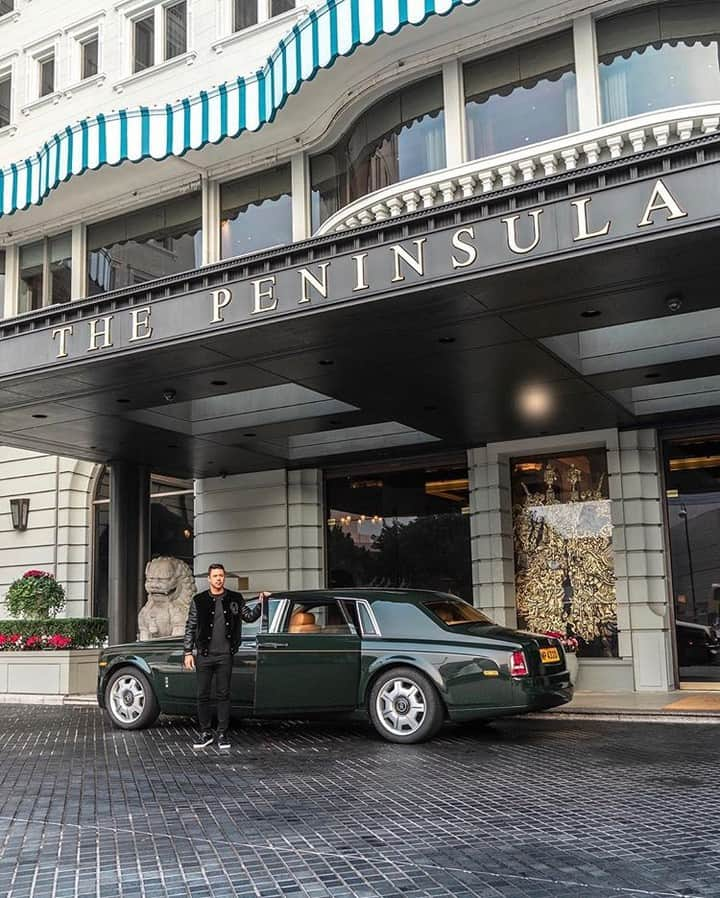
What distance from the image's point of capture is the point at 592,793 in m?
7.23

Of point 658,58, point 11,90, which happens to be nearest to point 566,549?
point 658,58

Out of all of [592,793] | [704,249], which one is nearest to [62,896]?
[592,793]

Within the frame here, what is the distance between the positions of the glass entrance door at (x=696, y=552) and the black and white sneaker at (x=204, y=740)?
7.90 metres

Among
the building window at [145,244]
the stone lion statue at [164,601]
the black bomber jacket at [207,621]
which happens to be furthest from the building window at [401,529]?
A: the black bomber jacket at [207,621]

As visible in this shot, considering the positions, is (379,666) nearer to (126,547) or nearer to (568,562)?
(568,562)

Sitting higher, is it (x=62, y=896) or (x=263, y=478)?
(x=263, y=478)

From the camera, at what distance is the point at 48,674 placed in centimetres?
1639

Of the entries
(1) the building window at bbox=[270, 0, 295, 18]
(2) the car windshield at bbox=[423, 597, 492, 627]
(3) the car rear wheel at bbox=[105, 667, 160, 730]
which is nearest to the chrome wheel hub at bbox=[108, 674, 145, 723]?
(3) the car rear wheel at bbox=[105, 667, 160, 730]

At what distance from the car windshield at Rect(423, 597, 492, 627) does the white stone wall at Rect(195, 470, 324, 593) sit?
738cm

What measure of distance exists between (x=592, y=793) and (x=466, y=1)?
9.63 m

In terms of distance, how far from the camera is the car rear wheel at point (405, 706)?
9844mm

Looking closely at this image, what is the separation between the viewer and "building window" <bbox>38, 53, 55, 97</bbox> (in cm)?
2025

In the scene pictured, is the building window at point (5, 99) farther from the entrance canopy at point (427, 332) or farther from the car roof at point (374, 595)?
the car roof at point (374, 595)

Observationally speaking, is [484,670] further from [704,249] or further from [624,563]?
[624,563]
